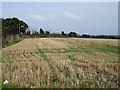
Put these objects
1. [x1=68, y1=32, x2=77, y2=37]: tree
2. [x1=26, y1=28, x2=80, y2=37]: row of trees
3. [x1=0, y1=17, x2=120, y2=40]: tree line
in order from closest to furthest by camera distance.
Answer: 1. [x1=0, y1=17, x2=120, y2=40]: tree line
2. [x1=26, y1=28, x2=80, y2=37]: row of trees
3. [x1=68, y1=32, x2=77, y2=37]: tree

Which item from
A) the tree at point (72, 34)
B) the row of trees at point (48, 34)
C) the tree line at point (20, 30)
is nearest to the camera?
the tree line at point (20, 30)

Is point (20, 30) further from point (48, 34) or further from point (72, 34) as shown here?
point (72, 34)

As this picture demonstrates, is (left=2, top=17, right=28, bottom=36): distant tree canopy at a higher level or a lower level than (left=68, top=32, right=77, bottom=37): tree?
higher

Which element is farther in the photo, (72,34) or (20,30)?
(72,34)

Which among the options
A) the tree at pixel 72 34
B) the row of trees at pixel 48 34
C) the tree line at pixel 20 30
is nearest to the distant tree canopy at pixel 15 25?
the tree line at pixel 20 30

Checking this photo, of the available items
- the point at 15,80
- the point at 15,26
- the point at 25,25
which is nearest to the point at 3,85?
the point at 15,80

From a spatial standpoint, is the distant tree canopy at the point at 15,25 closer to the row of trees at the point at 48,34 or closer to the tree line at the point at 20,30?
the tree line at the point at 20,30

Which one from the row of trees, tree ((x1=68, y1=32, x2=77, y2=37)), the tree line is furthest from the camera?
tree ((x1=68, y1=32, x2=77, y2=37))

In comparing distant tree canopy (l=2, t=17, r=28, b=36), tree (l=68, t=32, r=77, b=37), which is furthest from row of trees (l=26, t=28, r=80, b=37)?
distant tree canopy (l=2, t=17, r=28, b=36)

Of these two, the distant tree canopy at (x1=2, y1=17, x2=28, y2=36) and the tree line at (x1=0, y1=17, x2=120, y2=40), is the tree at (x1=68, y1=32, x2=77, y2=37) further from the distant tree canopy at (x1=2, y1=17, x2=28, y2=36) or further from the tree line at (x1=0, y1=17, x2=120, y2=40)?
the distant tree canopy at (x1=2, y1=17, x2=28, y2=36)

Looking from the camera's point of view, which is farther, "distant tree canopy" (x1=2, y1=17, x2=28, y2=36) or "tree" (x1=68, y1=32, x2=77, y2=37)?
"tree" (x1=68, y1=32, x2=77, y2=37)

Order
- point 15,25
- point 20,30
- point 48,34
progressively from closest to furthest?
point 15,25 < point 20,30 < point 48,34

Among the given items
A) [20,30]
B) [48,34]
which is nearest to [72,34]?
[48,34]

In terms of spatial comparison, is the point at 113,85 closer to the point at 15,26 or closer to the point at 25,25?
the point at 15,26
